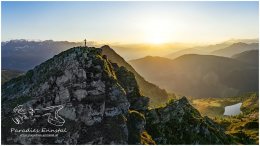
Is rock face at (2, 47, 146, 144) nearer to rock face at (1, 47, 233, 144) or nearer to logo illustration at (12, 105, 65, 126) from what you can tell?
rock face at (1, 47, 233, 144)

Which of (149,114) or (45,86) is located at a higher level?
(45,86)

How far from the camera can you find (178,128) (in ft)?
278

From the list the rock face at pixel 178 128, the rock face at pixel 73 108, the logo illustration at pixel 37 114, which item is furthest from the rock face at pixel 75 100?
the rock face at pixel 178 128

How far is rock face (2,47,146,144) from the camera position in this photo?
208 ft

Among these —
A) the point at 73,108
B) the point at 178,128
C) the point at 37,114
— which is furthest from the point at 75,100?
the point at 178,128

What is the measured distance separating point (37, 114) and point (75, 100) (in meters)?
7.25

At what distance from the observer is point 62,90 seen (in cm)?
6806

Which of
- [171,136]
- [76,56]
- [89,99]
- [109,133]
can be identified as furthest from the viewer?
[171,136]

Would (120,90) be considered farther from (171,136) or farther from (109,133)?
(171,136)

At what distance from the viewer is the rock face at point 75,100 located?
6344cm

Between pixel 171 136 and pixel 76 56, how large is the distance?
28.0 metres

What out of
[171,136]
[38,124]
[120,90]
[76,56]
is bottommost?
[171,136]

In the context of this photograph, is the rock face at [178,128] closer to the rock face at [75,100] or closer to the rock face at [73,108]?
the rock face at [73,108]

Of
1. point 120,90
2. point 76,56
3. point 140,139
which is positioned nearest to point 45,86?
point 76,56
